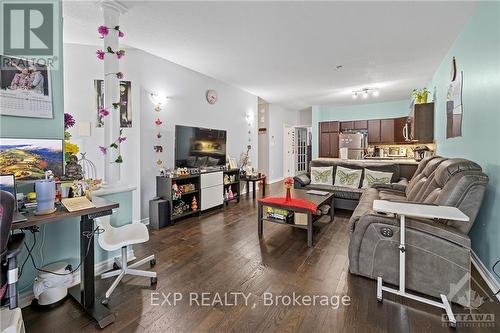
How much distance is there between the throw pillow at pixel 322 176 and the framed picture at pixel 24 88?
4.27 m

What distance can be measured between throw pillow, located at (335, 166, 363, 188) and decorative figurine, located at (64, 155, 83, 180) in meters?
4.17

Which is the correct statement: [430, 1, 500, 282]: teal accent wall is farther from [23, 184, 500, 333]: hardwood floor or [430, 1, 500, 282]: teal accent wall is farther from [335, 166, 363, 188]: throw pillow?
[335, 166, 363, 188]: throw pillow

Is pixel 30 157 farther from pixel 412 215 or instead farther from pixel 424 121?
pixel 424 121

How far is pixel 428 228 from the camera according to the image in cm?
188

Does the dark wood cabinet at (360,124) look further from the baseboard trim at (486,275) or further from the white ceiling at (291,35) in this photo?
the baseboard trim at (486,275)

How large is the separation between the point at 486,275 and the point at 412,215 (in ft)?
4.01

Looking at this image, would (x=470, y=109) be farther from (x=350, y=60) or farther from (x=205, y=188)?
(x=205, y=188)

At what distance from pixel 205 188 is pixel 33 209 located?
8.93 ft

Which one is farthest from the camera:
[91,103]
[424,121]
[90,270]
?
[424,121]

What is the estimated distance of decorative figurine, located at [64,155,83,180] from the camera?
2.02m

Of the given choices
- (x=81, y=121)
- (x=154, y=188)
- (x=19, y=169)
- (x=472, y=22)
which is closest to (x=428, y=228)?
(x=472, y=22)

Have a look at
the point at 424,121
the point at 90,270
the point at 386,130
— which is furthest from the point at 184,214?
the point at 386,130

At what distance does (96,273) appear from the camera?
223 centimetres

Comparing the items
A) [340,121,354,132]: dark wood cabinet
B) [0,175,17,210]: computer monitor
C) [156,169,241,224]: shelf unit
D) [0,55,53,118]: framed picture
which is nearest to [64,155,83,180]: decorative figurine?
[0,55,53,118]: framed picture
